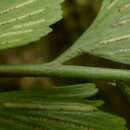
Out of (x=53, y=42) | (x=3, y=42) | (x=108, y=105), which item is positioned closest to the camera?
(x=3, y=42)

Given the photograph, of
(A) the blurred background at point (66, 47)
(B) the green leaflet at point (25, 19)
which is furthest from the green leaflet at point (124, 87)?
(A) the blurred background at point (66, 47)

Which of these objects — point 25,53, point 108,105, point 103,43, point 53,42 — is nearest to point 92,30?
point 103,43

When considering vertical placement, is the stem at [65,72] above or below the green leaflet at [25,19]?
below

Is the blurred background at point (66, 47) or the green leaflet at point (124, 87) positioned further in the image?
the blurred background at point (66, 47)

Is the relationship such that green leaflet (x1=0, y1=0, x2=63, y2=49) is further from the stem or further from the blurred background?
the blurred background

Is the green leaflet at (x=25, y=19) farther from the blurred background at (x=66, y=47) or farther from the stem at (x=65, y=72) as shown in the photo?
the blurred background at (x=66, y=47)

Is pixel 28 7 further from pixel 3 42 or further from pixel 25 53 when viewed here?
pixel 25 53
